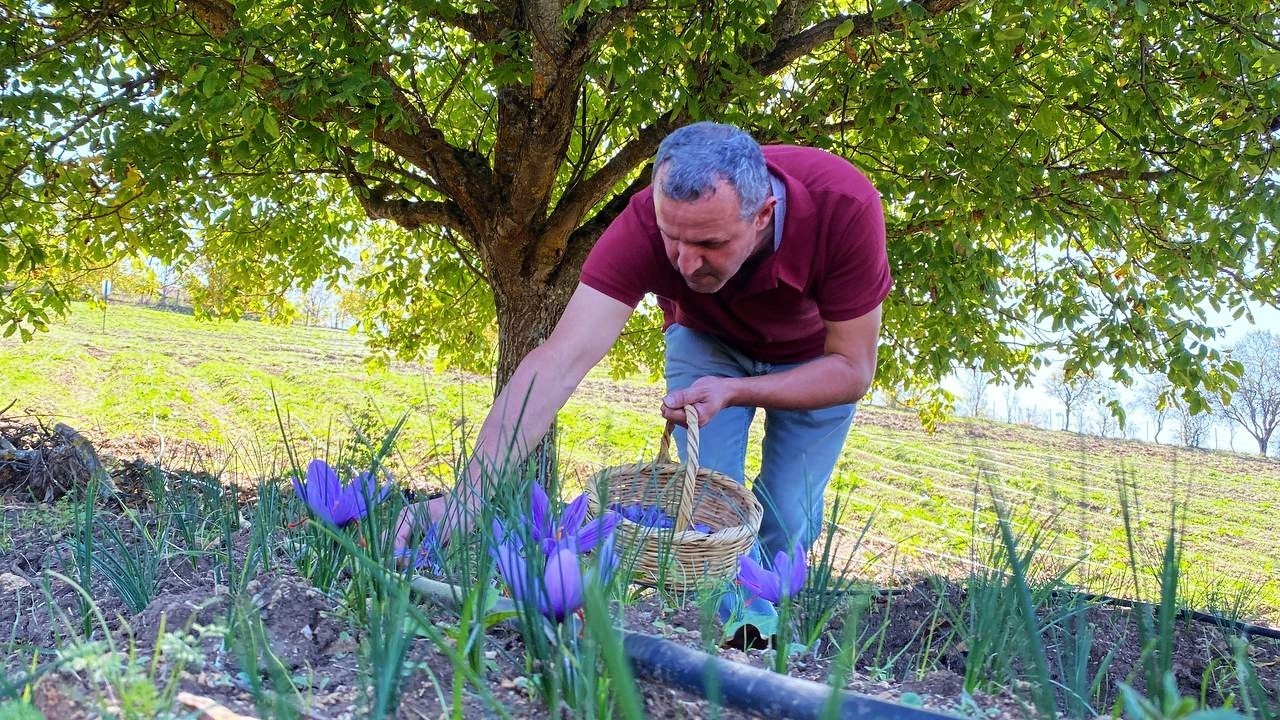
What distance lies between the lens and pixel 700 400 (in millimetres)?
2275

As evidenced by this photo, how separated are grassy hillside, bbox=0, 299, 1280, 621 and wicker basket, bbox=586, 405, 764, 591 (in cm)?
157

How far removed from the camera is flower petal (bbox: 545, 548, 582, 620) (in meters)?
0.94

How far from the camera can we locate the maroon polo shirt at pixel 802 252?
268 cm

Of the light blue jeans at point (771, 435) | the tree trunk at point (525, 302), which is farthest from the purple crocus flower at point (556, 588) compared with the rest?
the tree trunk at point (525, 302)

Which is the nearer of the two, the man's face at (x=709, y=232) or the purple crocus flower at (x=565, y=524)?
the purple crocus flower at (x=565, y=524)

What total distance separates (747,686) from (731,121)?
446 centimetres

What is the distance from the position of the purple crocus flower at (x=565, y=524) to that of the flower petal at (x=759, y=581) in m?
0.21

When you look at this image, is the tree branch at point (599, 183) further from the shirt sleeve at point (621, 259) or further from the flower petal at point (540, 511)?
the flower petal at point (540, 511)

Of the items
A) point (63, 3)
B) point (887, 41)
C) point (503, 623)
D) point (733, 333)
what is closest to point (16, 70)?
point (63, 3)

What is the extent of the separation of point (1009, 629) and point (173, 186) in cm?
618

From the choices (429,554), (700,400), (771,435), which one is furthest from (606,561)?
(771,435)

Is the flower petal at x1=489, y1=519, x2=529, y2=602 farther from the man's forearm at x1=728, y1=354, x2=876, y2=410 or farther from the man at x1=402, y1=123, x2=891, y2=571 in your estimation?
the man's forearm at x1=728, y1=354, x2=876, y2=410

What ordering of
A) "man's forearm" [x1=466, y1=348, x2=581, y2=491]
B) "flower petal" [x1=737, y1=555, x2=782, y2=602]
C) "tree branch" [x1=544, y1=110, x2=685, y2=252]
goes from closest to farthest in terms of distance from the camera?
"flower petal" [x1=737, y1=555, x2=782, y2=602] → "man's forearm" [x1=466, y1=348, x2=581, y2=491] → "tree branch" [x1=544, y1=110, x2=685, y2=252]

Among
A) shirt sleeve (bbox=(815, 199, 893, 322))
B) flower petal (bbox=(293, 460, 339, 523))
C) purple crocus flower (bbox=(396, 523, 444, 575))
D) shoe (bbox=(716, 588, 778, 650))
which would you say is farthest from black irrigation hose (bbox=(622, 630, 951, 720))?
shirt sleeve (bbox=(815, 199, 893, 322))
